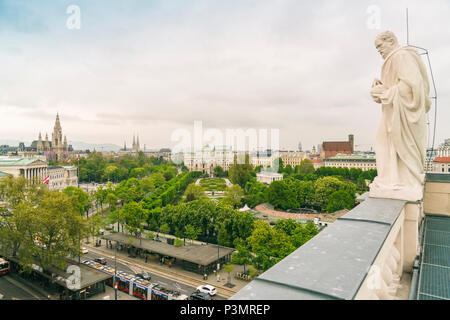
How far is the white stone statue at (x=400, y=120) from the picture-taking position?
6090 millimetres

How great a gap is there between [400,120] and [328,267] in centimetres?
479

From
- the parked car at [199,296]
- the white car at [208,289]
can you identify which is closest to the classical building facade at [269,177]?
the white car at [208,289]

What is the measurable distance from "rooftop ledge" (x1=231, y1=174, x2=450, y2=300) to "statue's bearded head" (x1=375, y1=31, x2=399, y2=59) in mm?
3445

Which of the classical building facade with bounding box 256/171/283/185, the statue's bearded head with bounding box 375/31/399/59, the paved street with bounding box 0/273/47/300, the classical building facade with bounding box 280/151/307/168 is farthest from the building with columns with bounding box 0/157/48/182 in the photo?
the classical building facade with bounding box 280/151/307/168

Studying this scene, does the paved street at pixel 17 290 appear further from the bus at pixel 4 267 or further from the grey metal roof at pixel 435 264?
the grey metal roof at pixel 435 264

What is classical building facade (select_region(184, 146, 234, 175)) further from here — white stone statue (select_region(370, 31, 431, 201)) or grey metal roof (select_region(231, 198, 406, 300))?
grey metal roof (select_region(231, 198, 406, 300))

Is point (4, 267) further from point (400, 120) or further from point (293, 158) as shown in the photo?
point (293, 158)

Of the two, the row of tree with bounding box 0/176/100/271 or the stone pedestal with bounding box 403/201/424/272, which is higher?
the stone pedestal with bounding box 403/201/424/272

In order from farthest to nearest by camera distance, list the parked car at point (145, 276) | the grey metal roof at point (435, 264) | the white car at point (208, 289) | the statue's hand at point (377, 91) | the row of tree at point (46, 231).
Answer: the parked car at point (145, 276) < the row of tree at point (46, 231) < the white car at point (208, 289) < the statue's hand at point (377, 91) < the grey metal roof at point (435, 264)

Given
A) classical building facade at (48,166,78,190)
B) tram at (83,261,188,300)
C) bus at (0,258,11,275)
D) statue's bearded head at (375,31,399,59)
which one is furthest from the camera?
classical building facade at (48,166,78,190)

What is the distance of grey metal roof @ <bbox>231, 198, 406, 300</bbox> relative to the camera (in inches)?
98.7

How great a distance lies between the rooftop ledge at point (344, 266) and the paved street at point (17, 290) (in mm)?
21053

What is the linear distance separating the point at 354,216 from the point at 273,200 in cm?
4181

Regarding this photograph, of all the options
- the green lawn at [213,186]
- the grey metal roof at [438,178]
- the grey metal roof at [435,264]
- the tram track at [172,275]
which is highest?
the grey metal roof at [438,178]
